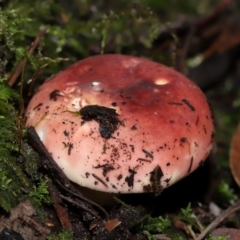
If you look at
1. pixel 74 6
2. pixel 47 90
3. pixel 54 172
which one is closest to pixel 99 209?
pixel 54 172

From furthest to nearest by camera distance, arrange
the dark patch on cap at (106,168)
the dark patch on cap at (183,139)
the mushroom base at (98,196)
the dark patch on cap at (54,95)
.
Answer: the mushroom base at (98,196)
the dark patch on cap at (54,95)
the dark patch on cap at (183,139)
the dark patch on cap at (106,168)

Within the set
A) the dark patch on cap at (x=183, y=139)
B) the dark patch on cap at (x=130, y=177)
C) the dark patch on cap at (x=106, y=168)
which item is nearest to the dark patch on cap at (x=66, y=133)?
the dark patch on cap at (x=106, y=168)

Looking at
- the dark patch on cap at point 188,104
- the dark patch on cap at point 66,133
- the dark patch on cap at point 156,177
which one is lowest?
the dark patch on cap at point 156,177

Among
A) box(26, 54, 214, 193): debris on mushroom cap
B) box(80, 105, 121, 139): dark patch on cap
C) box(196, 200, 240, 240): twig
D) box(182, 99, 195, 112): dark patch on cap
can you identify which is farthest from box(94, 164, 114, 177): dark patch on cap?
box(196, 200, 240, 240): twig

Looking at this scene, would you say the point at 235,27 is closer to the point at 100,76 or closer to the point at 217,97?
the point at 217,97

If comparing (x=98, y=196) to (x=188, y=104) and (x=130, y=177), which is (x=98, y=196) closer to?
(x=130, y=177)

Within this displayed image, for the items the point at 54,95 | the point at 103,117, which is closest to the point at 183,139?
the point at 103,117

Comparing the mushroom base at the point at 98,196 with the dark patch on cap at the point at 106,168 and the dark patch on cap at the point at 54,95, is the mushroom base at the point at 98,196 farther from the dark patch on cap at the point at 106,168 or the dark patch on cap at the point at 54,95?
the dark patch on cap at the point at 54,95

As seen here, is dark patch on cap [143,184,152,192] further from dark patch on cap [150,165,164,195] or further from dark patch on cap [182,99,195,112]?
dark patch on cap [182,99,195,112]
